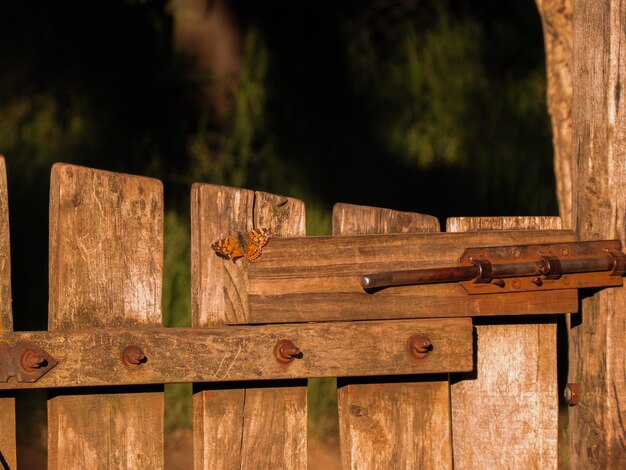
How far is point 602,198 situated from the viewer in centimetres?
228

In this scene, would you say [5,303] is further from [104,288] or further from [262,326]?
[262,326]

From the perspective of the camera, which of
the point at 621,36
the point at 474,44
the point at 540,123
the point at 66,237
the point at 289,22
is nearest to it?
the point at 66,237

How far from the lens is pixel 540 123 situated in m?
5.29

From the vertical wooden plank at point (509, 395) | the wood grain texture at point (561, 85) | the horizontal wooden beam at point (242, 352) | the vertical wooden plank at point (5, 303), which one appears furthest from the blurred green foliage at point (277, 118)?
the vertical wooden plank at point (5, 303)

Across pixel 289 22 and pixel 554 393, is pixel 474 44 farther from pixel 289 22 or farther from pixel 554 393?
pixel 554 393

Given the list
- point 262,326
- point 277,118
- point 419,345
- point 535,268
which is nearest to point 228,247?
point 262,326

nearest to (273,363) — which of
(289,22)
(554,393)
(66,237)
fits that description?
(66,237)

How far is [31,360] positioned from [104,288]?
21cm

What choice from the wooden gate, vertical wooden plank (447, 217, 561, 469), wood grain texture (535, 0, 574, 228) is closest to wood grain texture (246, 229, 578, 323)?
the wooden gate

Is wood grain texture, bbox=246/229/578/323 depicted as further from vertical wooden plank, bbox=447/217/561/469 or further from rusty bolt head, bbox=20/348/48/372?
rusty bolt head, bbox=20/348/48/372

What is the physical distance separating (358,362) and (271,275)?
25 centimetres

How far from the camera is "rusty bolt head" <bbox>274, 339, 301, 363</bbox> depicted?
Answer: 209cm

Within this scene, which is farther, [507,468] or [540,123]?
[540,123]

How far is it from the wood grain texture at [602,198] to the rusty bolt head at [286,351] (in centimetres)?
67
